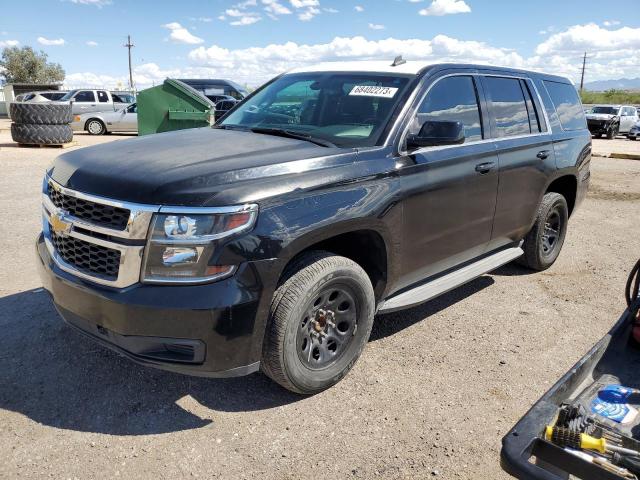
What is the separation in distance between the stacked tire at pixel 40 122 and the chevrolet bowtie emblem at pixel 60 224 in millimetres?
13917

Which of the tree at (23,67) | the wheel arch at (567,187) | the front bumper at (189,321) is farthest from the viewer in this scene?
the tree at (23,67)

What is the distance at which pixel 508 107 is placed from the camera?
452 centimetres

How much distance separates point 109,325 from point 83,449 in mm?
646

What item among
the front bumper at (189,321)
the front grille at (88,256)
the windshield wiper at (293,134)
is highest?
the windshield wiper at (293,134)

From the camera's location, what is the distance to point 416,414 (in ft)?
10.2

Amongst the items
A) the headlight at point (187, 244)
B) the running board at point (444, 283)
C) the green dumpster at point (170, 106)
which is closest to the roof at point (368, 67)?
the running board at point (444, 283)

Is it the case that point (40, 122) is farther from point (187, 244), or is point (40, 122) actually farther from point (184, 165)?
point (187, 244)

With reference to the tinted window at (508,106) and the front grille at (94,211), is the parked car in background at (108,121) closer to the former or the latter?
the tinted window at (508,106)

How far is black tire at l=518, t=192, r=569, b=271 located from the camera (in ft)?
17.0

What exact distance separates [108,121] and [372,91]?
777 inches

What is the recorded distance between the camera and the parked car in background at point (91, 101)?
22.8 meters

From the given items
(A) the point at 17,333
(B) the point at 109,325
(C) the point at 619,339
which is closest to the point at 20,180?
(A) the point at 17,333

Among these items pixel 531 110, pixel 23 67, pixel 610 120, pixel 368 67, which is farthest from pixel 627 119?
pixel 23 67

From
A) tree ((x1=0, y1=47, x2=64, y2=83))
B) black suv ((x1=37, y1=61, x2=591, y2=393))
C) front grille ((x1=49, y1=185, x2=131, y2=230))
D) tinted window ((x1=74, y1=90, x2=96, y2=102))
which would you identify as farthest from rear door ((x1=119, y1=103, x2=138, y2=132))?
tree ((x1=0, y1=47, x2=64, y2=83))
